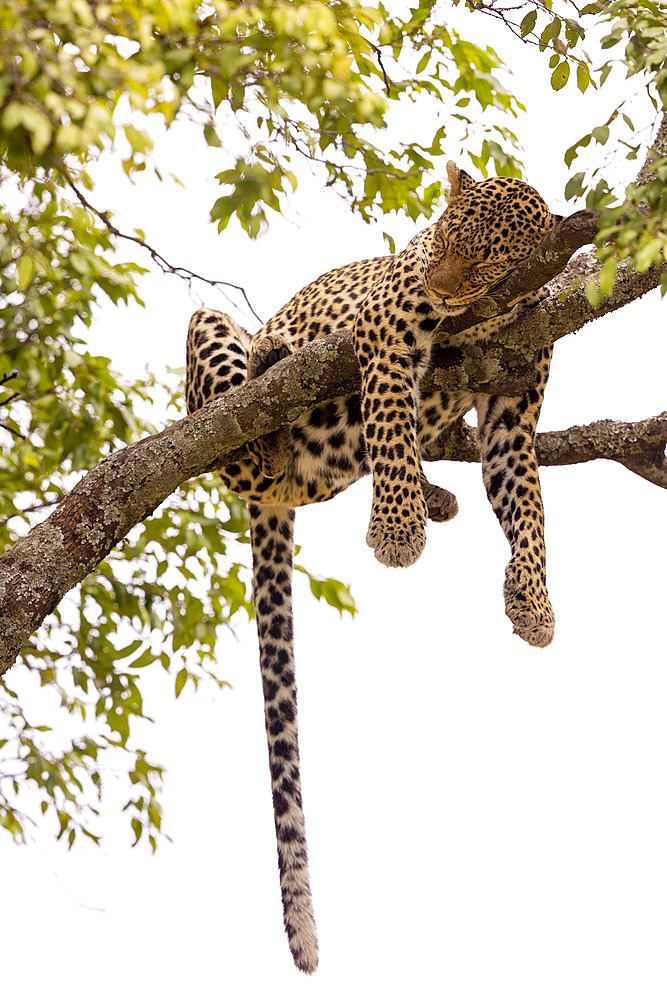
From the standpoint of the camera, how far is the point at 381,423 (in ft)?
16.5

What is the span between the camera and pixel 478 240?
4898 millimetres

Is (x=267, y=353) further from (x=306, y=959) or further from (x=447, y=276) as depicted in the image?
(x=306, y=959)

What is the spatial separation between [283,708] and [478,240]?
2285 millimetres

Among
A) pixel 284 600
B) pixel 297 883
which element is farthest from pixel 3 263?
pixel 297 883

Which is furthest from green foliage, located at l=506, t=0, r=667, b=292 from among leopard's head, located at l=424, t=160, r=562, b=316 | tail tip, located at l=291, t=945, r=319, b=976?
tail tip, located at l=291, t=945, r=319, b=976

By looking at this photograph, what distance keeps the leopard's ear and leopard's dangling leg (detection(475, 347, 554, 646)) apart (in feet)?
2.78

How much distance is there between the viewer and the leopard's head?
4.90 m

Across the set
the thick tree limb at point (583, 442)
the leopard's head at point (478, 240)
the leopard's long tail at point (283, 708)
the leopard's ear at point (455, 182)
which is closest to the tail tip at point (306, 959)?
the leopard's long tail at point (283, 708)

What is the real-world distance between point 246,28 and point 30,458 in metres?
3.74

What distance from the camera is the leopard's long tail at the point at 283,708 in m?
5.16

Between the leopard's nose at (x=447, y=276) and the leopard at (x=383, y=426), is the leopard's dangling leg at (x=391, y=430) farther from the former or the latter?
the leopard's nose at (x=447, y=276)

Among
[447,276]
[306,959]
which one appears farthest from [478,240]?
[306,959]

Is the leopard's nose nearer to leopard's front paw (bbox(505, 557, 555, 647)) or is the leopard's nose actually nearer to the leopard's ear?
the leopard's ear

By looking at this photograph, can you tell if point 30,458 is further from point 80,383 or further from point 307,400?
point 307,400
